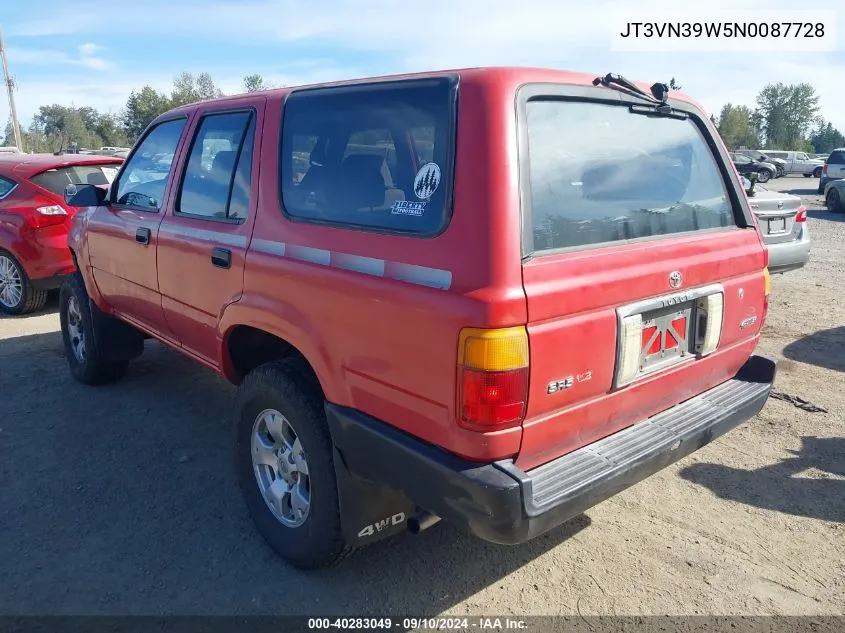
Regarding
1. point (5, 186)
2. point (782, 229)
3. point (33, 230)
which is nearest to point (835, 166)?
point (782, 229)

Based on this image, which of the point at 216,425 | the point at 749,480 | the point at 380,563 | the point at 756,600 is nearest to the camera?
the point at 756,600

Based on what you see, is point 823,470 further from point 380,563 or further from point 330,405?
point 330,405

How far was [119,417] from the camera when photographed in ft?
14.8

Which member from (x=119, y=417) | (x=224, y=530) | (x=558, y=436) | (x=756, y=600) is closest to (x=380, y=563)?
(x=224, y=530)

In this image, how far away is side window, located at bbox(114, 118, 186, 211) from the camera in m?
3.82

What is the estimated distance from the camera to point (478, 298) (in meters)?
2.00

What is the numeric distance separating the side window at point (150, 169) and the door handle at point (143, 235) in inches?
5.1

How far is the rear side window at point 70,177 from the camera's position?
7.23 meters

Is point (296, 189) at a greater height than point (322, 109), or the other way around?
point (322, 109)

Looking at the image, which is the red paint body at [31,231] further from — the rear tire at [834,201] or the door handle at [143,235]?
the rear tire at [834,201]

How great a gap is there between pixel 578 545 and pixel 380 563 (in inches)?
36.7

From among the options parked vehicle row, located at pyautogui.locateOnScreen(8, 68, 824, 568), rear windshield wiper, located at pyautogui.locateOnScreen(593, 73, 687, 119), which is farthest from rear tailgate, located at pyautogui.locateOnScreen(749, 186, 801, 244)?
rear windshield wiper, located at pyautogui.locateOnScreen(593, 73, 687, 119)

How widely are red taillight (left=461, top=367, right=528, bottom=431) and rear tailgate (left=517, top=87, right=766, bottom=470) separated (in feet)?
0.21

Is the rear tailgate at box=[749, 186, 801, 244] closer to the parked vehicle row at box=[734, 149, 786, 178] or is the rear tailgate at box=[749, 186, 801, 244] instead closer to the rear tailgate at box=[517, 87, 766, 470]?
the rear tailgate at box=[517, 87, 766, 470]
